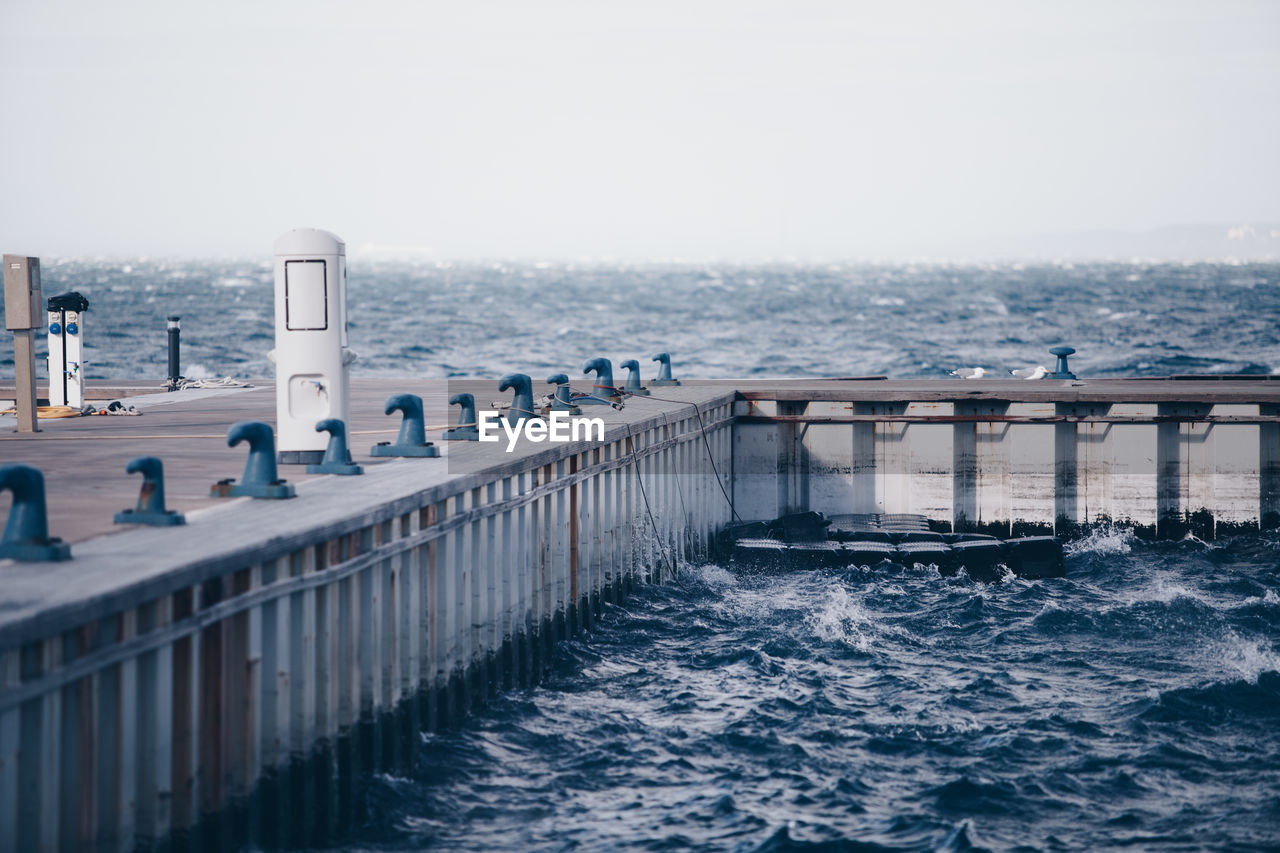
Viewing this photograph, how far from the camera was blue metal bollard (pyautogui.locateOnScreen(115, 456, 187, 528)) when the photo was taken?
383 inches

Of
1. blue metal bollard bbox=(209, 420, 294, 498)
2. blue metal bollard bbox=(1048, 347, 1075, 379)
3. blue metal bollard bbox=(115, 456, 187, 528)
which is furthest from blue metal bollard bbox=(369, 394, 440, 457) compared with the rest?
blue metal bollard bbox=(1048, 347, 1075, 379)

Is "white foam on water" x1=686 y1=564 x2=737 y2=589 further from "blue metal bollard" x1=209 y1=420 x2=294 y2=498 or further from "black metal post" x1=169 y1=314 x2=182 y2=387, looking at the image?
"black metal post" x1=169 y1=314 x2=182 y2=387

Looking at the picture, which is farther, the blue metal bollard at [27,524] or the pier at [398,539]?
the blue metal bollard at [27,524]

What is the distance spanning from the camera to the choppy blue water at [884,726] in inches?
446

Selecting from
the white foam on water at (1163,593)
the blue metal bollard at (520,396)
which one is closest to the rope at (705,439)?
the blue metal bollard at (520,396)

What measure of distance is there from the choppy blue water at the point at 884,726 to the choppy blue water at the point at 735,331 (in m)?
34.2

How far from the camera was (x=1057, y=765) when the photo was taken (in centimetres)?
1284

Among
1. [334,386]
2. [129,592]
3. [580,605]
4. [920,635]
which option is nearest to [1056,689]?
[920,635]

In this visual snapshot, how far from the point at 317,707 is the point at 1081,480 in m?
15.5

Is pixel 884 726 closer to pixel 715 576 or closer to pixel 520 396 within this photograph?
pixel 520 396

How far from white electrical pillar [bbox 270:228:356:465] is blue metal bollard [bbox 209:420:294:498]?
2316mm

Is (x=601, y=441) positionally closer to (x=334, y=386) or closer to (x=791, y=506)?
(x=334, y=386)

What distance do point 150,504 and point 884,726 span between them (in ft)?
26.1

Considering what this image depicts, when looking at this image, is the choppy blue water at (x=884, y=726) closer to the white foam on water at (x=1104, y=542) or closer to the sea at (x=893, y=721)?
the sea at (x=893, y=721)
